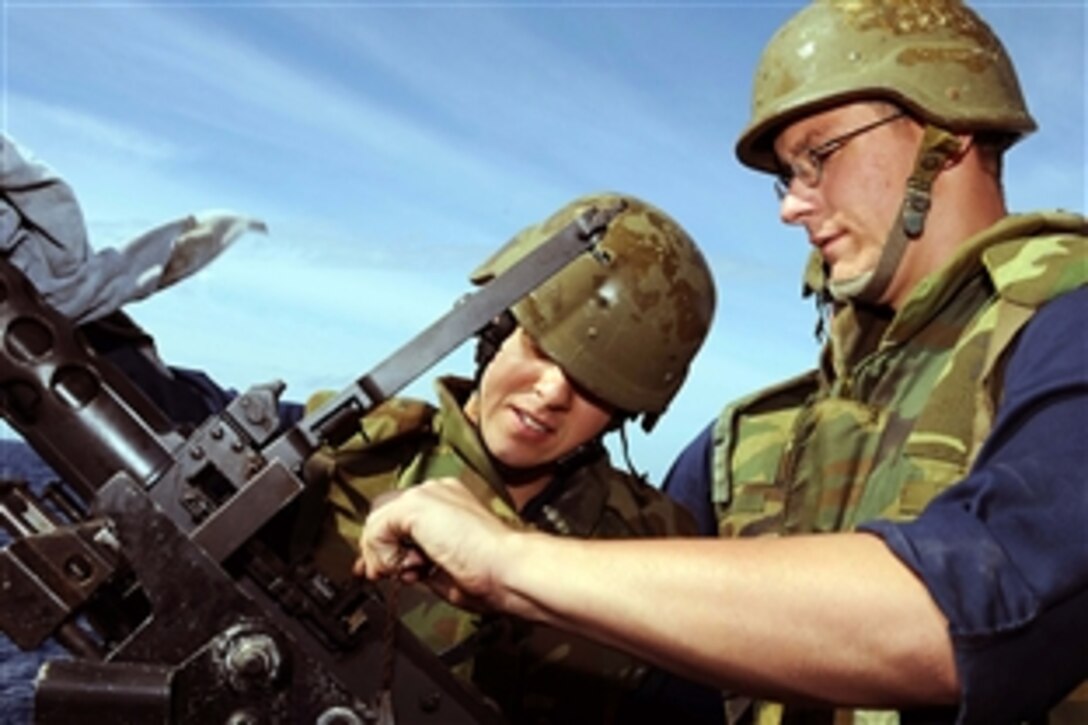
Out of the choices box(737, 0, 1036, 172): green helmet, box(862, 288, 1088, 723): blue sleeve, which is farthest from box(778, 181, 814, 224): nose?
Result: box(862, 288, 1088, 723): blue sleeve

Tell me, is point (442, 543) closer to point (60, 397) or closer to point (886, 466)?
point (886, 466)

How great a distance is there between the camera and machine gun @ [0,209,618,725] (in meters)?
3.49

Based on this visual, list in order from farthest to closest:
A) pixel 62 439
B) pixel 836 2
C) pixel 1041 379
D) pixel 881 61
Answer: pixel 836 2 < pixel 881 61 < pixel 62 439 < pixel 1041 379

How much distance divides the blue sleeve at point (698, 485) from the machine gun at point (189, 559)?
6.16 ft

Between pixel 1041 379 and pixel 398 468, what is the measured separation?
10.3ft

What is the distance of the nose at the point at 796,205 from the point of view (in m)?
4.07

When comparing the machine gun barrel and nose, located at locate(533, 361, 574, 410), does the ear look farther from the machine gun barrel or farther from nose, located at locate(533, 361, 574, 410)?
the machine gun barrel

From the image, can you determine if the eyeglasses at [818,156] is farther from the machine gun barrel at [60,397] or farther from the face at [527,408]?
the machine gun barrel at [60,397]

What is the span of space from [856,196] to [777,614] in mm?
1866

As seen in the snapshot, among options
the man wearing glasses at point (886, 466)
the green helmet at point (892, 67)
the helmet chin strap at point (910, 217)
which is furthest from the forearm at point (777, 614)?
the green helmet at point (892, 67)

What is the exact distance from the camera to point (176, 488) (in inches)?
146

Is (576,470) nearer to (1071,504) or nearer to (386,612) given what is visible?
(386,612)

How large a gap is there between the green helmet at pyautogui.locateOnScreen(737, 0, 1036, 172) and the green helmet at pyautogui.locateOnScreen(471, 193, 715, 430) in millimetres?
1069

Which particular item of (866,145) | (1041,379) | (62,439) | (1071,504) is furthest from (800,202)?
(62,439)
